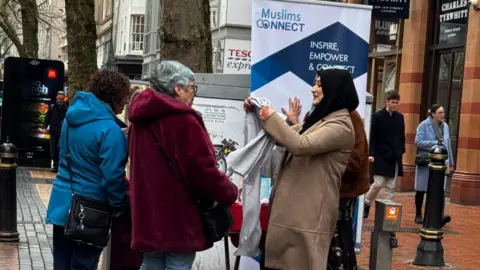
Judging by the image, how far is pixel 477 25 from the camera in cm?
1436

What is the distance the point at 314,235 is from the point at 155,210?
104 centimetres

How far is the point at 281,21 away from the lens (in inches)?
234

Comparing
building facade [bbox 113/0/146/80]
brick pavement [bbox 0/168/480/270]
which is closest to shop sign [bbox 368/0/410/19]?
brick pavement [bbox 0/168/480/270]

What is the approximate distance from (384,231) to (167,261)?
7.94 feet

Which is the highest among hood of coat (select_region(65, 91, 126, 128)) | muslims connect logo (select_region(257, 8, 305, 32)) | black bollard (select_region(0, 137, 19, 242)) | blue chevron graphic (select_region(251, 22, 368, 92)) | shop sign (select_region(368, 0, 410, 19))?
shop sign (select_region(368, 0, 410, 19))

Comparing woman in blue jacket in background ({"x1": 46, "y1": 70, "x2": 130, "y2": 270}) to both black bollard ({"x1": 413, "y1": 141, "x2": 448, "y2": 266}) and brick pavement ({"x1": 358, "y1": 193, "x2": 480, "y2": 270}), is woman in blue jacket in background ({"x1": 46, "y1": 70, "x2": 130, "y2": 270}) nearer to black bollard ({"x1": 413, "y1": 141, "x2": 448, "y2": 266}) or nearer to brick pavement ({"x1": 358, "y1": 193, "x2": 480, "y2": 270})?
brick pavement ({"x1": 358, "y1": 193, "x2": 480, "y2": 270})

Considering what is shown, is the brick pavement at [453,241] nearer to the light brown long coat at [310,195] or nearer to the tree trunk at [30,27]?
the light brown long coat at [310,195]

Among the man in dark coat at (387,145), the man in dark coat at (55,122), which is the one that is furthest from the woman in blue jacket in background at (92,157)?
the man in dark coat at (55,122)

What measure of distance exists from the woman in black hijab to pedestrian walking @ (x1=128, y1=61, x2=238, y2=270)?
0.55 meters

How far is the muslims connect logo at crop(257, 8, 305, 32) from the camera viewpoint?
5.91m

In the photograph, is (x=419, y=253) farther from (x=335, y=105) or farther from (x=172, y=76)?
(x=172, y=76)

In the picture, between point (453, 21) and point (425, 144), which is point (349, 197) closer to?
point (425, 144)

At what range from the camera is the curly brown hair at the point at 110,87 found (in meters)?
4.78

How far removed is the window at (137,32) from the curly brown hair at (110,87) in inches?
1543
